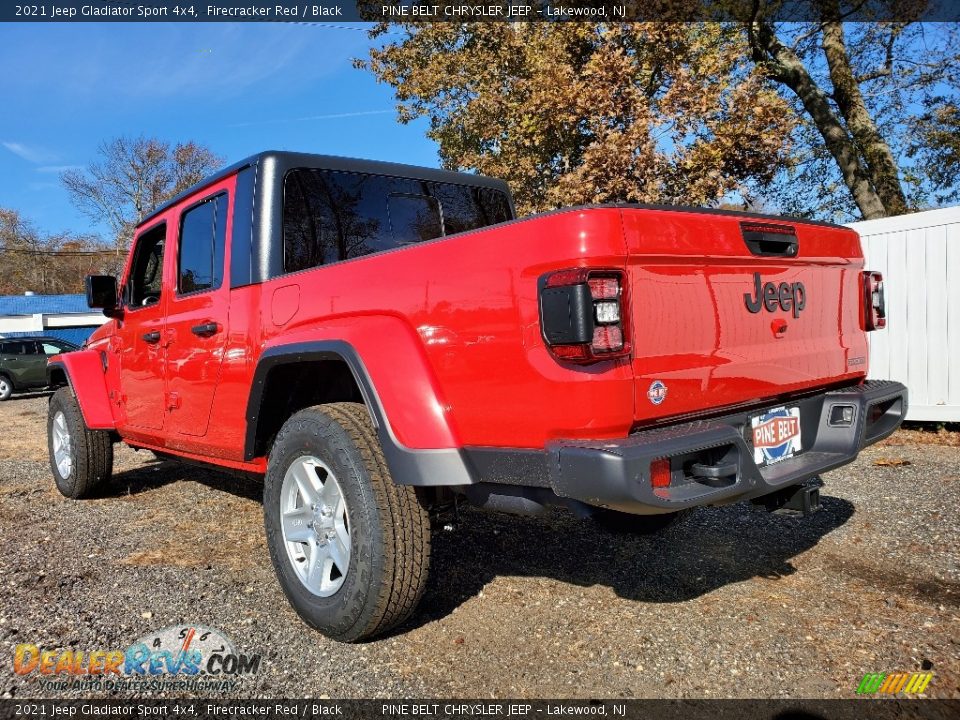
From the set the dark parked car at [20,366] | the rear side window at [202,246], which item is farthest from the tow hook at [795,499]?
the dark parked car at [20,366]

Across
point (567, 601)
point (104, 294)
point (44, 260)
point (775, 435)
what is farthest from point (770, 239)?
point (44, 260)

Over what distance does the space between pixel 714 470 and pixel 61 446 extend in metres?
5.11

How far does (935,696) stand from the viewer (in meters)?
2.17

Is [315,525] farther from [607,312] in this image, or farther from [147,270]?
[147,270]

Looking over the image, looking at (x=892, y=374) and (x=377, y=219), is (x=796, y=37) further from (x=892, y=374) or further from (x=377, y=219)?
(x=377, y=219)

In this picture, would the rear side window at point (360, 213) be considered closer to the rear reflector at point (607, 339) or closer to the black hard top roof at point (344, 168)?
the black hard top roof at point (344, 168)

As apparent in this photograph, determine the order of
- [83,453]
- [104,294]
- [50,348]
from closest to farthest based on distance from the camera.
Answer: [104,294], [83,453], [50,348]

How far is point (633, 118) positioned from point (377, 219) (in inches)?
273

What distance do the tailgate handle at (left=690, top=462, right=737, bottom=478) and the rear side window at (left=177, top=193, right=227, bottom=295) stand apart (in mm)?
2471

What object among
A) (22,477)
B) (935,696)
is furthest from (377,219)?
(22,477)

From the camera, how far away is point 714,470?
2.14 m

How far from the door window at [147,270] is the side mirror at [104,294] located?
17 cm

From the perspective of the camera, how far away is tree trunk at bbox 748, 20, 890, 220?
13461 mm

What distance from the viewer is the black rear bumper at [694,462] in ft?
6.28
